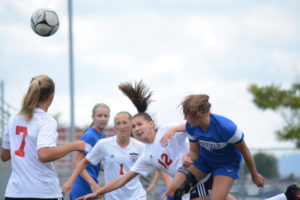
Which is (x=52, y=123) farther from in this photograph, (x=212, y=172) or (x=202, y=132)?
(x=212, y=172)

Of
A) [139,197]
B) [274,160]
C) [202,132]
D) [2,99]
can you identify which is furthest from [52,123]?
[274,160]

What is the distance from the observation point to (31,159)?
4332 millimetres

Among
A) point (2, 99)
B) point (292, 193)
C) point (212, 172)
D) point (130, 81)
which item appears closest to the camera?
point (212, 172)

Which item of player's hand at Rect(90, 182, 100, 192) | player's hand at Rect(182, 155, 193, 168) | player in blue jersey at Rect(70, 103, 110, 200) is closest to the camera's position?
player's hand at Rect(182, 155, 193, 168)

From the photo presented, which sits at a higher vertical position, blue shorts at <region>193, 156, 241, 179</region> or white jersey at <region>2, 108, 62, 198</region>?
white jersey at <region>2, 108, 62, 198</region>

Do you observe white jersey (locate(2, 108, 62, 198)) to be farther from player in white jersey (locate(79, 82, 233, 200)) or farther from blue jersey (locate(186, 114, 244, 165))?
player in white jersey (locate(79, 82, 233, 200))

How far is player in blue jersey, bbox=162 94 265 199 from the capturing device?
5234mm

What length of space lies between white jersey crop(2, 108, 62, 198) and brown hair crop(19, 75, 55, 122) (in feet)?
0.19

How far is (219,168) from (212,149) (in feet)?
0.96

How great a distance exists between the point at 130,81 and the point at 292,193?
2487 mm

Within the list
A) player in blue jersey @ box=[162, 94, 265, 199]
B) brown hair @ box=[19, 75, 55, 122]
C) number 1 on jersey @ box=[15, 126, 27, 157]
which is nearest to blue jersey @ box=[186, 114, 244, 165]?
player in blue jersey @ box=[162, 94, 265, 199]

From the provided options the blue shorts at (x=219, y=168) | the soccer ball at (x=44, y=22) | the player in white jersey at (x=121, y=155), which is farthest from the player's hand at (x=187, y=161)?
the soccer ball at (x=44, y=22)

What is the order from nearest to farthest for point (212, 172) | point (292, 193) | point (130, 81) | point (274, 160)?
point (212, 172)
point (292, 193)
point (130, 81)
point (274, 160)

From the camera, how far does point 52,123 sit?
173 inches
